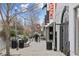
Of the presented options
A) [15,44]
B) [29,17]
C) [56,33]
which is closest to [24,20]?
[29,17]

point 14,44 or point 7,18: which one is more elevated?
point 7,18

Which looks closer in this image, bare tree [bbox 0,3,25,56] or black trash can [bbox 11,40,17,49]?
bare tree [bbox 0,3,25,56]

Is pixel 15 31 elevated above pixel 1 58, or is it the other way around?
pixel 15 31

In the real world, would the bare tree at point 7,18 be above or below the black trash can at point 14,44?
above

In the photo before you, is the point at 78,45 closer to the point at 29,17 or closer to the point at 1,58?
the point at 29,17

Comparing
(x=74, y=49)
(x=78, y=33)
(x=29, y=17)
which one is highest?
(x=29, y=17)

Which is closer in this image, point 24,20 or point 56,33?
point 24,20

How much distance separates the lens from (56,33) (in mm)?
14578

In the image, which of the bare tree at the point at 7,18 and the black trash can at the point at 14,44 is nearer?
the bare tree at the point at 7,18

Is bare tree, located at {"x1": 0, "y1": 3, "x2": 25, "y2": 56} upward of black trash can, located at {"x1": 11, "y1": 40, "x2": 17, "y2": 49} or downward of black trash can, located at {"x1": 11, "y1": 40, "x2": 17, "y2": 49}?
upward

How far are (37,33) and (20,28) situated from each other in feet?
1.99

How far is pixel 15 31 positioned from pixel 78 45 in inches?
91.6

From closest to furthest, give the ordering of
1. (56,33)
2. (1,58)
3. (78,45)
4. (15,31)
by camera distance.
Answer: (1,58) < (15,31) < (78,45) < (56,33)

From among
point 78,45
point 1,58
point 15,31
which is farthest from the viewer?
point 78,45
